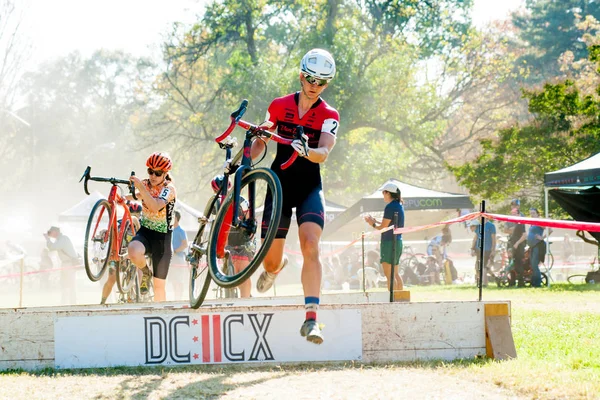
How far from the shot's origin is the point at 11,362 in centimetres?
685

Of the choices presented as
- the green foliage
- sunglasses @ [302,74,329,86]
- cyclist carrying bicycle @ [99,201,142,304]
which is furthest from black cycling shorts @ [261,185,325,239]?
the green foliage

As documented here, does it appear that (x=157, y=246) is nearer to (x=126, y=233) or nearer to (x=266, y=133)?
(x=126, y=233)

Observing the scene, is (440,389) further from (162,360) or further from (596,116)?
(596,116)

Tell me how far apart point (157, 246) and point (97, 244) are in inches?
40.2

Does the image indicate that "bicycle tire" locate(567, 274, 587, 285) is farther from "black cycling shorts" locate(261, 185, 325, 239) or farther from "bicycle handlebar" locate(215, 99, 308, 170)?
"bicycle handlebar" locate(215, 99, 308, 170)

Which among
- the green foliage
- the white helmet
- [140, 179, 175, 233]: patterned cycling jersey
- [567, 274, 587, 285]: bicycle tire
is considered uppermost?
the green foliage

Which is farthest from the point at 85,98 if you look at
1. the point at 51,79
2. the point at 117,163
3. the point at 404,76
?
the point at 404,76

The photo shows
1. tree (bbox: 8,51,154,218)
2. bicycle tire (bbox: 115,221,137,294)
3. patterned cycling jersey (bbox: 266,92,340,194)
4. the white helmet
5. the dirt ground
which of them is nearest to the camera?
the dirt ground

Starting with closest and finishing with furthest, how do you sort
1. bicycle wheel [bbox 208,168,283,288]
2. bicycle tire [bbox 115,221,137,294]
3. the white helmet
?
bicycle wheel [bbox 208,168,283,288] < the white helmet < bicycle tire [bbox 115,221,137,294]

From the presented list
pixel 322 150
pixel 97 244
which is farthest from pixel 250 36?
pixel 322 150

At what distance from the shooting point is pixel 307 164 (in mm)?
6457

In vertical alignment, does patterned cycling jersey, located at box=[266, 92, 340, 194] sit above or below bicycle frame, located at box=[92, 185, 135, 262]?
above

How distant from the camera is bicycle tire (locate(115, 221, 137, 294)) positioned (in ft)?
30.7

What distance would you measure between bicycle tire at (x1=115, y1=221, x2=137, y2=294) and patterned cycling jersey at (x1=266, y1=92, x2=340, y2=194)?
3.53 m
